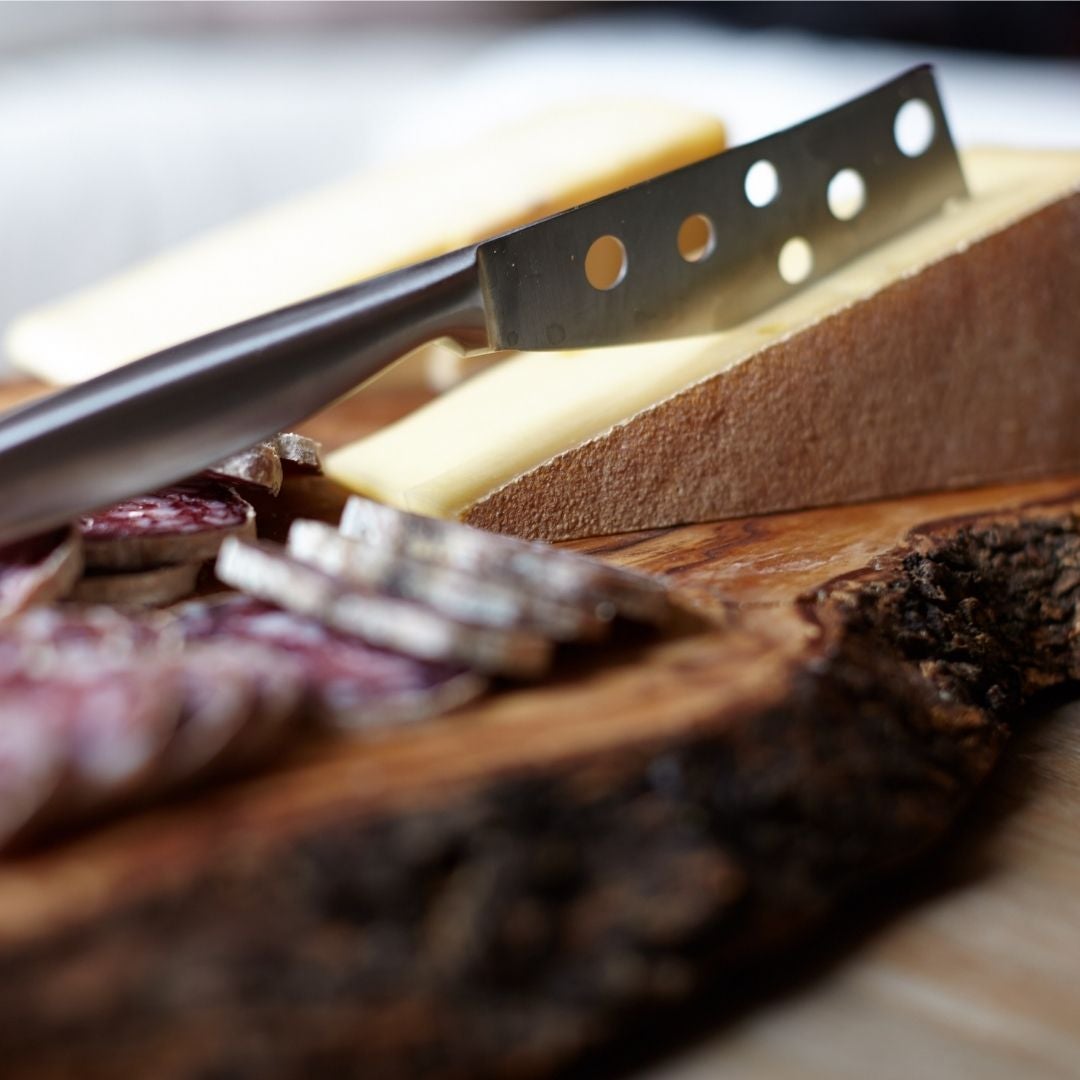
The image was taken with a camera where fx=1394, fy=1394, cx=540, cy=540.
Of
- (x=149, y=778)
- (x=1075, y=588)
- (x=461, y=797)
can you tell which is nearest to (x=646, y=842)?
(x=461, y=797)

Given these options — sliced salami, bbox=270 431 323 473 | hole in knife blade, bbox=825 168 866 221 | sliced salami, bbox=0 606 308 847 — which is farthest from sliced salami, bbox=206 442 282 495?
hole in knife blade, bbox=825 168 866 221

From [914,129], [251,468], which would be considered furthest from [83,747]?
[914,129]

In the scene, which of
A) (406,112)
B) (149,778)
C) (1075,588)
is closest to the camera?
(149,778)

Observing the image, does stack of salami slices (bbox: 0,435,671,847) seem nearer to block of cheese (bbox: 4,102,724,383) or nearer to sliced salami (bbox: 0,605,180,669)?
sliced salami (bbox: 0,605,180,669)

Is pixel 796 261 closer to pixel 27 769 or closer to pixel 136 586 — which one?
pixel 136 586

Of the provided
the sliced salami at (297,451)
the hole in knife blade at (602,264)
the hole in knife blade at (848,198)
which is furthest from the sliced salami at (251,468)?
the hole in knife blade at (848,198)

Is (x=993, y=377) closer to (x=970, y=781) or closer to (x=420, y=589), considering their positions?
(x=970, y=781)

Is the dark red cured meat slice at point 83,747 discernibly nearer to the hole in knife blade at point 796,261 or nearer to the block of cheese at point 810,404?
the block of cheese at point 810,404
